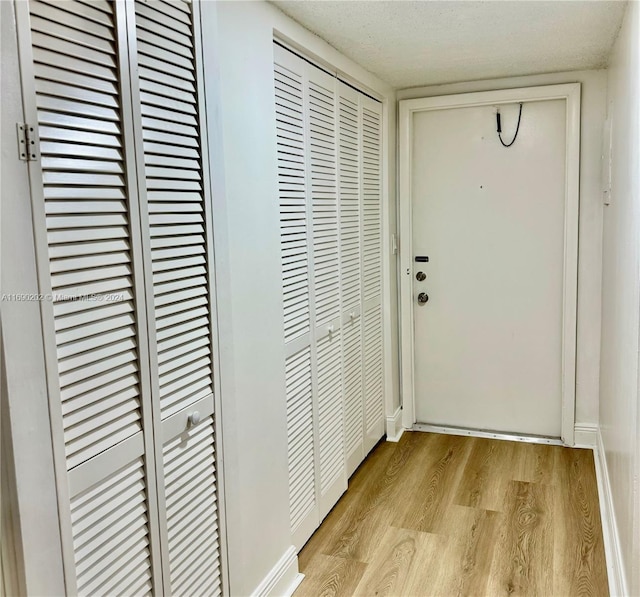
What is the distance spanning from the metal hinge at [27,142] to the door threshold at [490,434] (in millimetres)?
3175

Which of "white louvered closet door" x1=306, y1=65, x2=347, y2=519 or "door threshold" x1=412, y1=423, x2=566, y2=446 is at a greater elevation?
"white louvered closet door" x1=306, y1=65, x2=347, y2=519

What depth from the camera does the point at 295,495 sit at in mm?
2309

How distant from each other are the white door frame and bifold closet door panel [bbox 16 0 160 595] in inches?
99.9

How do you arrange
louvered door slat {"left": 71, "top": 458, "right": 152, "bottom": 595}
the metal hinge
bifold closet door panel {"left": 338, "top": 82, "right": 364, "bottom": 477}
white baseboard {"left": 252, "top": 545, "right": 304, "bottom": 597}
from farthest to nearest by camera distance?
bifold closet door panel {"left": 338, "top": 82, "right": 364, "bottom": 477} → white baseboard {"left": 252, "top": 545, "right": 304, "bottom": 597} → louvered door slat {"left": 71, "top": 458, "right": 152, "bottom": 595} → the metal hinge

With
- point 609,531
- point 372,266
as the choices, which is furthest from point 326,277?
point 609,531

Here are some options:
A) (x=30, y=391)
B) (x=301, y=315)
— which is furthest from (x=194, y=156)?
(x=301, y=315)

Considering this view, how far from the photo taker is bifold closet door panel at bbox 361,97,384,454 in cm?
309

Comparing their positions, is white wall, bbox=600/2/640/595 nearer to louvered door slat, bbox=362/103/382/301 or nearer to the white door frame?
the white door frame

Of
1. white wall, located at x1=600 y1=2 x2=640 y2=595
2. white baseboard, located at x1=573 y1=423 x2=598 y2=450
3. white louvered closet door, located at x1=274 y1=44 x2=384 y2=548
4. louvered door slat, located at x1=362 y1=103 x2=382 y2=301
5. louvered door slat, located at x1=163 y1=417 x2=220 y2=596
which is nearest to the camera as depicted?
louvered door slat, located at x1=163 y1=417 x2=220 y2=596

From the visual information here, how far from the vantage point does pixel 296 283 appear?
2.28 meters

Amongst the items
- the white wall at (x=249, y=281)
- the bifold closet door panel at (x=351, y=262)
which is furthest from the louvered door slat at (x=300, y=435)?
the bifold closet door panel at (x=351, y=262)

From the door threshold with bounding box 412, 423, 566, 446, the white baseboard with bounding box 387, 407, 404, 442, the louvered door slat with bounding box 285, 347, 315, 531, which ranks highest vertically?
the louvered door slat with bounding box 285, 347, 315, 531

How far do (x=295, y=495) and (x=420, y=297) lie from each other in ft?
5.67

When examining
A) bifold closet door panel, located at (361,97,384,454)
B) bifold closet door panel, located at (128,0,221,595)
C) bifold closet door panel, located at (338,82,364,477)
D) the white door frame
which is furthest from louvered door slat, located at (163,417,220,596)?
the white door frame
